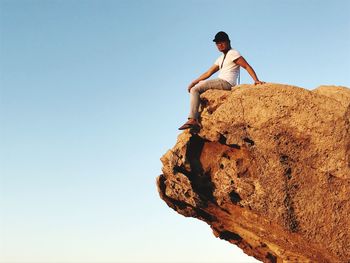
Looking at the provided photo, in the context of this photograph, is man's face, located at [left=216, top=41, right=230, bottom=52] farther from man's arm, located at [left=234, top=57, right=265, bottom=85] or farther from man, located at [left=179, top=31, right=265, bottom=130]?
man's arm, located at [left=234, top=57, right=265, bottom=85]

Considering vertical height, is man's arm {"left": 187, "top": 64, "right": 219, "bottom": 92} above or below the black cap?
below

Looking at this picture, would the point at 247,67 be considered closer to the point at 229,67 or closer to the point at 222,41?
the point at 229,67

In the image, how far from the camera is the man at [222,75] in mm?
13742

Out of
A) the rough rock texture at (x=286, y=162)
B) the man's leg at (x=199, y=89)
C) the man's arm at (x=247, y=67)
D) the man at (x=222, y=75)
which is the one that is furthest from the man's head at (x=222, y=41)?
the rough rock texture at (x=286, y=162)

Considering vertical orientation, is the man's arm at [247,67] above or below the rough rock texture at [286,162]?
above

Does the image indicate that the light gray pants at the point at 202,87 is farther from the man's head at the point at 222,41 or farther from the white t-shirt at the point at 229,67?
the man's head at the point at 222,41

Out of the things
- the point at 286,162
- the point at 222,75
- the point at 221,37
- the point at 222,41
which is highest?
the point at 221,37

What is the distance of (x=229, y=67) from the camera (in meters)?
14.1

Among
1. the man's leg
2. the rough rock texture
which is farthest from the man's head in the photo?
the rough rock texture

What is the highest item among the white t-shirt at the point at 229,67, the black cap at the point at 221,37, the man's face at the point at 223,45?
the black cap at the point at 221,37

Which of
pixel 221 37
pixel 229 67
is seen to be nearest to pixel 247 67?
pixel 229 67

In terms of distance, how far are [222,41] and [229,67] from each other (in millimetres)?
855

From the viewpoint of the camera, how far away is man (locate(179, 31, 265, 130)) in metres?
13.7

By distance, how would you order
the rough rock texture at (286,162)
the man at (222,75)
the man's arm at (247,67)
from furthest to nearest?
the man at (222,75), the man's arm at (247,67), the rough rock texture at (286,162)
